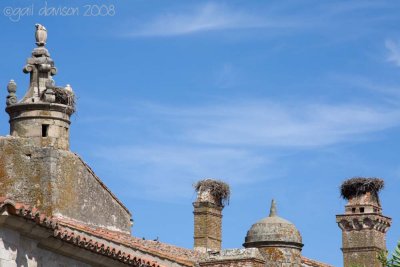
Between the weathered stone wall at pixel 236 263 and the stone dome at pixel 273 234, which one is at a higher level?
the stone dome at pixel 273 234

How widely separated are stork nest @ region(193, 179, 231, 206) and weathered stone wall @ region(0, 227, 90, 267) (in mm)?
17845

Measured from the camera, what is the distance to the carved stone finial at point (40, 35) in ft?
106

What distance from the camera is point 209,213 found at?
36.2 meters

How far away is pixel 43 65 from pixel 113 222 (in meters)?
4.12

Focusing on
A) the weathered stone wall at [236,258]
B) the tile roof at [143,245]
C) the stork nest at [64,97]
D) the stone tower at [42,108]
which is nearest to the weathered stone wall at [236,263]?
the weathered stone wall at [236,258]

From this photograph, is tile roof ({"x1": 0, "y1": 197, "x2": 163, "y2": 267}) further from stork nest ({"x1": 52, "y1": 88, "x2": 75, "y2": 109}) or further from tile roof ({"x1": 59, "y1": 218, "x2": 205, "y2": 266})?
stork nest ({"x1": 52, "y1": 88, "x2": 75, "y2": 109})

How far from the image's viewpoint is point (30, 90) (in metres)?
31.9

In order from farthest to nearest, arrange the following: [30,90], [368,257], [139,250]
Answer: [368,257] < [30,90] < [139,250]

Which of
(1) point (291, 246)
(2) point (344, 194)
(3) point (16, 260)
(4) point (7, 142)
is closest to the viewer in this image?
(3) point (16, 260)

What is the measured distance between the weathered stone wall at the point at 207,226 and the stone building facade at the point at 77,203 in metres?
0.03

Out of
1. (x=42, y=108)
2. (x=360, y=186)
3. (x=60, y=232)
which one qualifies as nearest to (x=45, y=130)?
(x=42, y=108)

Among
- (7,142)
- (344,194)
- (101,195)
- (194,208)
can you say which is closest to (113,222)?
(101,195)

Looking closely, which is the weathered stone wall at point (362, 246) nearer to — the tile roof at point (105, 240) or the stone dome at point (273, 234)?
the tile roof at point (105, 240)

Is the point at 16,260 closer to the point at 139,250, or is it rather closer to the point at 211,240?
the point at 139,250
